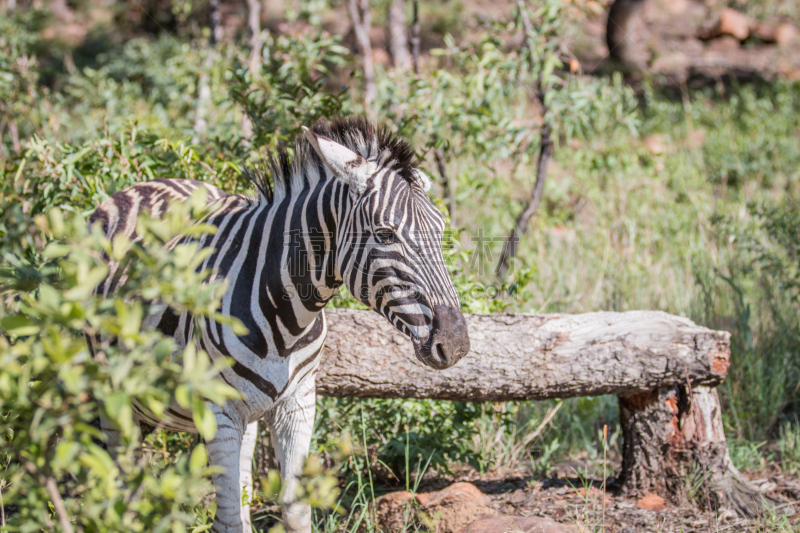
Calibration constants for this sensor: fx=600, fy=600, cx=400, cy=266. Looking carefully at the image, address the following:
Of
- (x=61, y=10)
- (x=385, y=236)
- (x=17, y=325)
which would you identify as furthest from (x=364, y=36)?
(x=61, y=10)

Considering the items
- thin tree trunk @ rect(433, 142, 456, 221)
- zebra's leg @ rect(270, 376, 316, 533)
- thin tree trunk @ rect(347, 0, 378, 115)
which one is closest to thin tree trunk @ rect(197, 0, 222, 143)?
thin tree trunk @ rect(347, 0, 378, 115)

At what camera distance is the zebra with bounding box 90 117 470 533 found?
210 centimetres

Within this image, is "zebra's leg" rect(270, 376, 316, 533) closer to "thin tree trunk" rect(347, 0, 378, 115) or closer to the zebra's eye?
the zebra's eye

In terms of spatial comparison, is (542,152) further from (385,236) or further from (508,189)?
(385,236)

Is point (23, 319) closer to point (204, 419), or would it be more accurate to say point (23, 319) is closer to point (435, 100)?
point (204, 419)

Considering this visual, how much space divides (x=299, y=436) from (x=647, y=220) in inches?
225

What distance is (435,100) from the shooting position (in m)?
4.88

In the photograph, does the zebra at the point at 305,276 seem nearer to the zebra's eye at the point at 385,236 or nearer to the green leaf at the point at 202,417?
the zebra's eye at the point at 385,236

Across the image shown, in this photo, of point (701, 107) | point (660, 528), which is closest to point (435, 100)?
point (660, 528)

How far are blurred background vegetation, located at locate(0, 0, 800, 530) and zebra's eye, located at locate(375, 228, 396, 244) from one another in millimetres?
984

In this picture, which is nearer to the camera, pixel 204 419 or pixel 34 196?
pixel 204 419

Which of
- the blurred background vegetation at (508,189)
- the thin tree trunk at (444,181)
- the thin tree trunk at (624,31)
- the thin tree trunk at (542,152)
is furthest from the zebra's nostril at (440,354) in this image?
the thin tree trunk at (624,31)

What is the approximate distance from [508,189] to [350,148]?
18.4 ft

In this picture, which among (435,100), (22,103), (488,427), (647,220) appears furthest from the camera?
(647,220)
